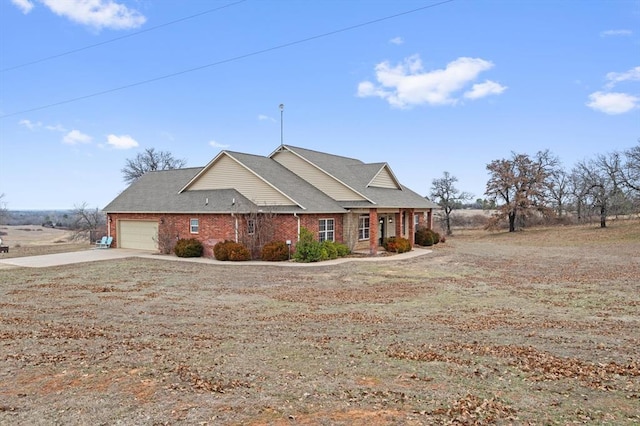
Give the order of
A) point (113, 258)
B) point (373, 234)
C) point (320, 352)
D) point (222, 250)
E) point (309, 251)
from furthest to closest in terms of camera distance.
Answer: point (373, 234) < point (113, 258) < point (222, 250) < point (309, 251) < point (320, 352)

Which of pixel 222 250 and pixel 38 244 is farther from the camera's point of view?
pixel 38 244

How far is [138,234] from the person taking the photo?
2662cm

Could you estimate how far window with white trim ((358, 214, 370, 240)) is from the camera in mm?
25812

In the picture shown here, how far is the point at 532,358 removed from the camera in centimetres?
668

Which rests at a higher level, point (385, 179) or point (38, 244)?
point (385, 179)

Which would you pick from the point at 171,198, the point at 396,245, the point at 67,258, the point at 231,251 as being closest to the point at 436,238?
the point at 396,245

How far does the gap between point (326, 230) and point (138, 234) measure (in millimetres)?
11655

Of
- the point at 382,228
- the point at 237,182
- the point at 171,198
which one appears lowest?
the point at 382,228

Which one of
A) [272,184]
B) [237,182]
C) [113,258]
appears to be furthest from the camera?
Result: [237,182]

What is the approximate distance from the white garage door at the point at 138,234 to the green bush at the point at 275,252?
8199 mm

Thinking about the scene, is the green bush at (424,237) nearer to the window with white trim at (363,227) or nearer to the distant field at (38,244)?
the window with white trim at (363,227)

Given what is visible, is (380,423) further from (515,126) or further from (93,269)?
(515,126)

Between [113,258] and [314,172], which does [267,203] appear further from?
[113,258]

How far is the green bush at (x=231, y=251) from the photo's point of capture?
20859 millimetres
